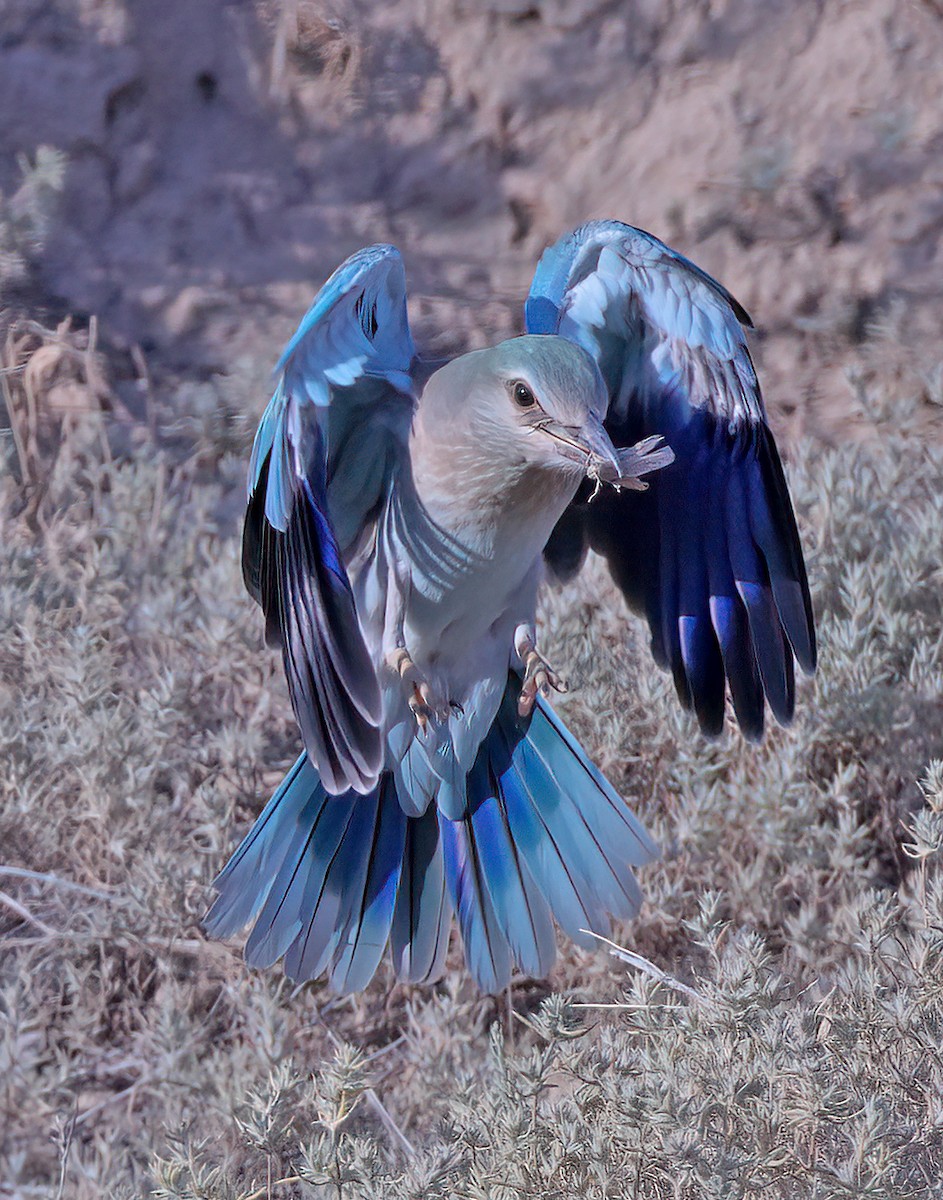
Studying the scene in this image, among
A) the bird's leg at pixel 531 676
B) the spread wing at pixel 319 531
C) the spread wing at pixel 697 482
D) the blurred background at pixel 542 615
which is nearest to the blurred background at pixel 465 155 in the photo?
the blurred background at pixel 542 615

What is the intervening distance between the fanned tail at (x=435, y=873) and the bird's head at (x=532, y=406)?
27.5 inches

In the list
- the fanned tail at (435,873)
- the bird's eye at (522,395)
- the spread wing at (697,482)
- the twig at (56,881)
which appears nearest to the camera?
the bird's eye at (522,395)

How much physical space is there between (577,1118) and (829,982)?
0.96m

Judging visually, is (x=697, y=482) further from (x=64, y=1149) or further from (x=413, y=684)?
(x=64, y=1149)

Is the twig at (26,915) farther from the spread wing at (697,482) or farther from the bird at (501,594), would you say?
the spread wing at (697,482)

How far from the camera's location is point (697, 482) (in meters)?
2.91

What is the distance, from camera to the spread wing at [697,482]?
2781mm

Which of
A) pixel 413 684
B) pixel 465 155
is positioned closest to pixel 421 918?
pixel 413 684

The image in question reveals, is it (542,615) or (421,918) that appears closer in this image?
(421,918)

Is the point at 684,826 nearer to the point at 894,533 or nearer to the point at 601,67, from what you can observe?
the point at 894,533

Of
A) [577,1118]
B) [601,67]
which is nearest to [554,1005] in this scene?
[577,1118]

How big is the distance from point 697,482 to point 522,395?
20.8 inches

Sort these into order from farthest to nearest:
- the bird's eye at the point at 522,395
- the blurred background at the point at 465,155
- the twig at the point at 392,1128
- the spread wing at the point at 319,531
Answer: the blurred background at the point at 465,155, the twig at the point at 392,1128, the bird's eye at the point at 522,395, the spread wing at the point at 319,531

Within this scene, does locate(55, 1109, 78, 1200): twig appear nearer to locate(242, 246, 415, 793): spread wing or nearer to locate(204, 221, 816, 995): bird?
locate(204, 221, 816, 995): bird
